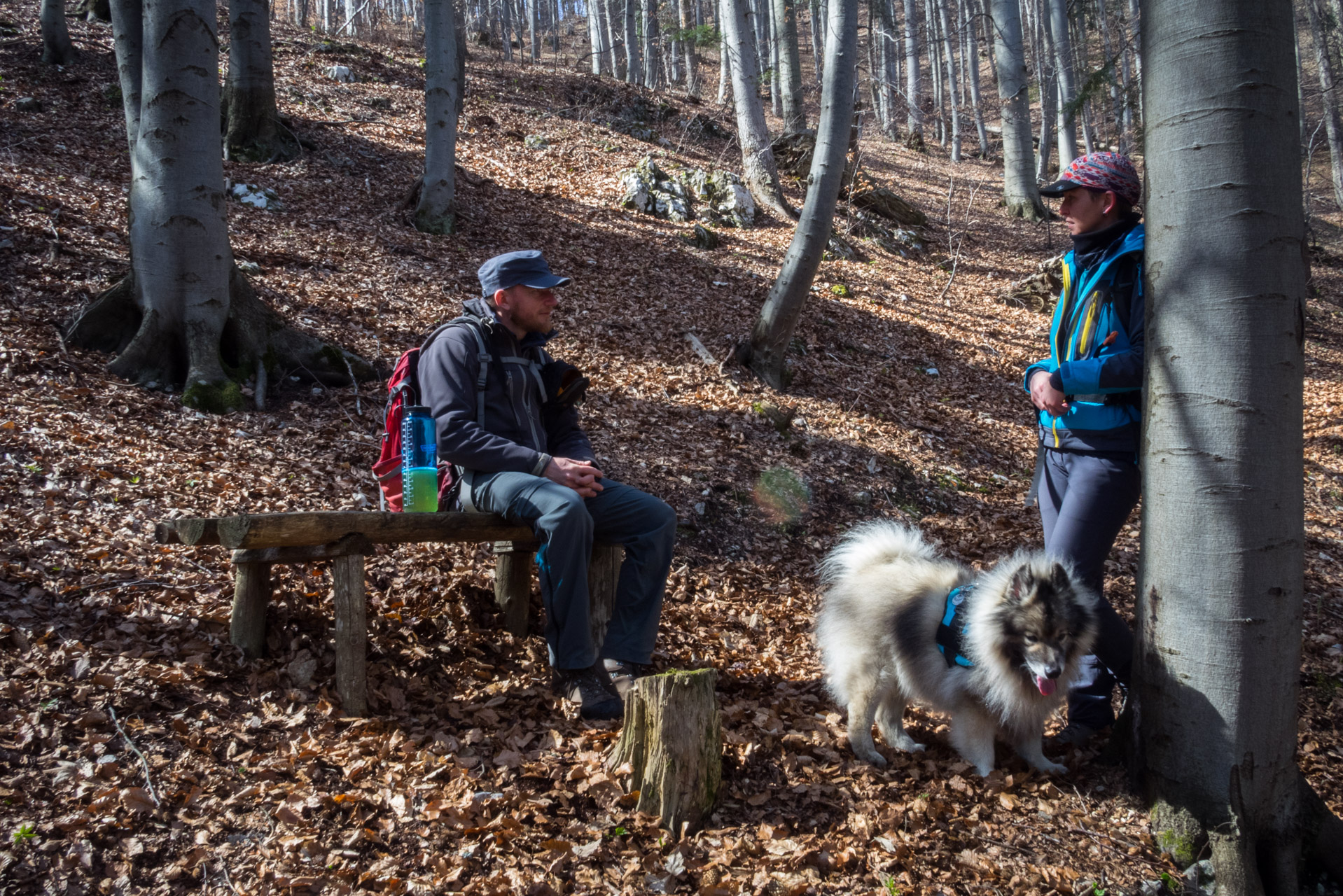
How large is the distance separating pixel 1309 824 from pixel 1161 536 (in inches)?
46.4

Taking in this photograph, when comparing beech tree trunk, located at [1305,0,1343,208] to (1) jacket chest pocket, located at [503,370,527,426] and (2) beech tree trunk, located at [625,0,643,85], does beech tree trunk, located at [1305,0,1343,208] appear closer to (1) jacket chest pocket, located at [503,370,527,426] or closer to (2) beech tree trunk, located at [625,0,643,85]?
(2) beech tree trunk, located at [625,0,643,85]

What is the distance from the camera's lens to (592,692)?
3.73 meters

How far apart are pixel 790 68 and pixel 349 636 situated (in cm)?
1684

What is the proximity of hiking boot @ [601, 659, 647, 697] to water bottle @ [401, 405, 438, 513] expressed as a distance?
44.1 inches

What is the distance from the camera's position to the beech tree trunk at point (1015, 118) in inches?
648

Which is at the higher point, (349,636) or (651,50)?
(651,50)

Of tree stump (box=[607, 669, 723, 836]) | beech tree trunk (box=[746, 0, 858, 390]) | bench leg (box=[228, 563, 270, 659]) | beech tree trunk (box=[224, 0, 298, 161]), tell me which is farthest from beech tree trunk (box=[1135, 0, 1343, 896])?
beech tree trunk (box=[224, 0, 298, 161])

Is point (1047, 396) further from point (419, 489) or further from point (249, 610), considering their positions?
point (249, 610)

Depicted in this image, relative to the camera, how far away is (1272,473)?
2.82 m

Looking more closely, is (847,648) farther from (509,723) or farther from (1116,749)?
(509,723)

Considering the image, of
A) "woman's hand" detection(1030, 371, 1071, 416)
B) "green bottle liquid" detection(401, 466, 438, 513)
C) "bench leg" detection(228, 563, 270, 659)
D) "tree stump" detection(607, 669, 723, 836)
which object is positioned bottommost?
"tree stump" detection(607, 669, 723, 836)

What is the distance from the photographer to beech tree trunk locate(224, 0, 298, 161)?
36.2 ft

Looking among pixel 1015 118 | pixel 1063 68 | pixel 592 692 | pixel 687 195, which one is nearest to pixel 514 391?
pixel 592 692

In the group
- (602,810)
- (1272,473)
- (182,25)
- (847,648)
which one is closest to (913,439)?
(847,648)
